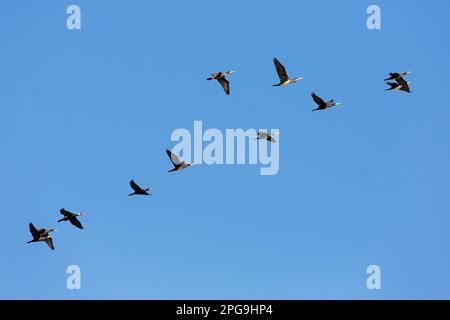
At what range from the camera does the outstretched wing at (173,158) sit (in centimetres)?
6661

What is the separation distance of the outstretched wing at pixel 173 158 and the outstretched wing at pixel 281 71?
8.29 m

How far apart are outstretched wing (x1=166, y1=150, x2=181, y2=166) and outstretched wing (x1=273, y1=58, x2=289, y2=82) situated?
8.29m

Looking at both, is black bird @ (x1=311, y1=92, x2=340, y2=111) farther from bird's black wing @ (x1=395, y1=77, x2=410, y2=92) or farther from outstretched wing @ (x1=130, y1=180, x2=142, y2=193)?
outstretched wing @ (x1=130, y1=180, x2=142, y2=193)

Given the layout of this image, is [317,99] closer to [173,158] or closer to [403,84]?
[403,84]

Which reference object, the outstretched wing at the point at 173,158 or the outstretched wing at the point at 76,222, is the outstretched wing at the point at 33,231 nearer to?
the outstretched wing at the point at 76,222

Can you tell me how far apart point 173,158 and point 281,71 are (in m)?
8.96

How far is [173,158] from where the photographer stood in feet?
220

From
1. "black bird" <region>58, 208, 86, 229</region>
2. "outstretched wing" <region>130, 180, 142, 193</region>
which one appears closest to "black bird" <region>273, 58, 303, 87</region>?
"outstretched wing" <region>130, 180, 142, 193</region>

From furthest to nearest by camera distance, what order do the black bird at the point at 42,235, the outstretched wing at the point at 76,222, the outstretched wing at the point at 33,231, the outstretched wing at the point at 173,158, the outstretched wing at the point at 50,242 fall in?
the outstretched wing at the point at 76,222, the outstretched wing at the point at 173,158, the outstretched wing at the point at 50,242, the black bird at the point at 42,235, the outstretched wing at the point at 33,231

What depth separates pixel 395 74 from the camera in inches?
2562

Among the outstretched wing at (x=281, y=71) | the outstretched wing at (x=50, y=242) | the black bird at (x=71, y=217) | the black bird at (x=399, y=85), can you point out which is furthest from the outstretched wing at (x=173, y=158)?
the black bird at (x=399, y=85)

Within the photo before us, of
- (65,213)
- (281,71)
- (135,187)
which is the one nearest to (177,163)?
(135,187)
